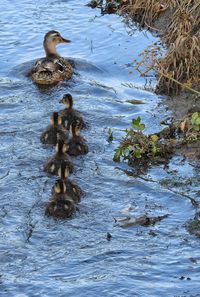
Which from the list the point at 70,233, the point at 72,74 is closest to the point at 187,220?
the point at 70,233

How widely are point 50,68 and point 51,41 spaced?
2.05 ft

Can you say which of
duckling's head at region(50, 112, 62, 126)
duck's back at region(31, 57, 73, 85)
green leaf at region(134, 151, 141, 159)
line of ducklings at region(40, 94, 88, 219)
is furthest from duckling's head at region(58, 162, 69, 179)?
duck's back at region(31, 57, 73, 85)

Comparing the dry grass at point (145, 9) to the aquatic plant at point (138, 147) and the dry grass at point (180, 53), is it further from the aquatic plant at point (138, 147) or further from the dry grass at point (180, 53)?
the aquatic plant at point (138, 147)

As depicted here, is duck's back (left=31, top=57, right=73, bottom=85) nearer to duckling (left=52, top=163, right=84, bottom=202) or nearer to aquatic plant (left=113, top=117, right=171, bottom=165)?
aquatic plant (left=113, top=117, right=171, bottom=165)

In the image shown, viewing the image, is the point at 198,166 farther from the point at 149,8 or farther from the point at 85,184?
the point at 149,8

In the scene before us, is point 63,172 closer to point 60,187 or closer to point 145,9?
point 60,187

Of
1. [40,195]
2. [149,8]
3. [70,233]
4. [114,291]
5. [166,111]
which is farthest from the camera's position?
[149,8]

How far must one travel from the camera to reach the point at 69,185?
8.81m

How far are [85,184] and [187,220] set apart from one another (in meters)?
1.25

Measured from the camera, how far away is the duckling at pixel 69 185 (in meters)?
8.76

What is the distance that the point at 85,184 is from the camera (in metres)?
9.20

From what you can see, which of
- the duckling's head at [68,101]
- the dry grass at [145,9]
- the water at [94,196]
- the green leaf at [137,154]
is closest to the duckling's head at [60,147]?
the water at [94,196]

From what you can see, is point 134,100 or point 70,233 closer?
point 70,233

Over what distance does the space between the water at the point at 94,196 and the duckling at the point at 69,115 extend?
17 cm
